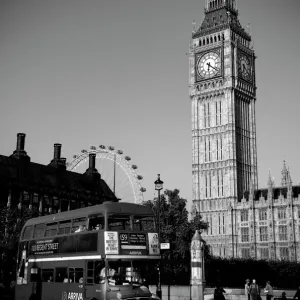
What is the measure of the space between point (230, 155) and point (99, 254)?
256ft

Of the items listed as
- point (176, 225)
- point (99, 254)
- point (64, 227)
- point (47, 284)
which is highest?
point (176, 225)

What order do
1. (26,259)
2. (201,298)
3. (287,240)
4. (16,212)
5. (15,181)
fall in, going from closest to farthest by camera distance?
(26,259), (201,298), (16,212), (15,181), (287,240)

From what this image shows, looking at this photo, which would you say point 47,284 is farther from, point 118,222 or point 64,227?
point 118,222

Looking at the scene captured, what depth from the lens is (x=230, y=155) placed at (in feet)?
328

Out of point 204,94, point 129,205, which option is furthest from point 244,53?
point 129,205

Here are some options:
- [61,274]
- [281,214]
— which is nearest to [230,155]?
[281,214]

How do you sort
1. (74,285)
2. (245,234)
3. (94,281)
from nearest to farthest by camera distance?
(94,281) < (74,285) < (245,234)

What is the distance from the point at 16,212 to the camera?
2286 inches

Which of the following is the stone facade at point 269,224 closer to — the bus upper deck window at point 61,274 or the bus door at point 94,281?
the bus upper deck window at point 61,274

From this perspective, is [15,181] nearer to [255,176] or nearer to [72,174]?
[72,174]

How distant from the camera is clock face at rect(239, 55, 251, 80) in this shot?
10594 centimetres

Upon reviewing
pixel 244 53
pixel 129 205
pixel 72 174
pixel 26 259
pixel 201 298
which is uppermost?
pixel 244 53

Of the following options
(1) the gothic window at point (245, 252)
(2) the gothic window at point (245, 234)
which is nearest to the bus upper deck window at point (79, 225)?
(1) the gothic window at point (245, 252)

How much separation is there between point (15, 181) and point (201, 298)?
49648 millimetres
